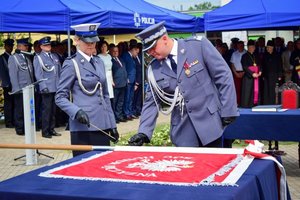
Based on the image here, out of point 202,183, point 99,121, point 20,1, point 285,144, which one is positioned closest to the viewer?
point 202,183

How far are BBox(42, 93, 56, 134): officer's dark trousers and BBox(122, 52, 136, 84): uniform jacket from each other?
2.83 m

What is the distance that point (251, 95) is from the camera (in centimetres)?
1274

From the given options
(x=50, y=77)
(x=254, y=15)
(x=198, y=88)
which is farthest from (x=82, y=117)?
(x=254, y=15)

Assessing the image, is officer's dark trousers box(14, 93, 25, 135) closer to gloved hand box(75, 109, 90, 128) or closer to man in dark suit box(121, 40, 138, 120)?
man in dark suit box(121, 40, 138, 120)

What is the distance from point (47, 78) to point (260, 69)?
5369mm

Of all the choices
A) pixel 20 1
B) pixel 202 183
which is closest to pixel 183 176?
pixel 202 183

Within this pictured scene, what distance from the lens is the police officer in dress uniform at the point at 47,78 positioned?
10.3 metres

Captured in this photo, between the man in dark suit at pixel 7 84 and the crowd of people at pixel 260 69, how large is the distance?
5.35 m

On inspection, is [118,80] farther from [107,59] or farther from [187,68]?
[187,68]

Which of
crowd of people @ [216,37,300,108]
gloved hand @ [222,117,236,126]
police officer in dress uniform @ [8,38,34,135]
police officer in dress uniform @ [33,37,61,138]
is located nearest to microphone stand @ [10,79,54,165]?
police officer in dress uniform @ [33,37,61,138]

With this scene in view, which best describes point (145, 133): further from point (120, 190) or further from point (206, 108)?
point (120, 190)

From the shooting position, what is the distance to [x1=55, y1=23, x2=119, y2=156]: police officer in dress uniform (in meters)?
4.56

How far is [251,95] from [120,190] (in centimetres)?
1073

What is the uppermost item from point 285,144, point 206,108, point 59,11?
point 59,11
